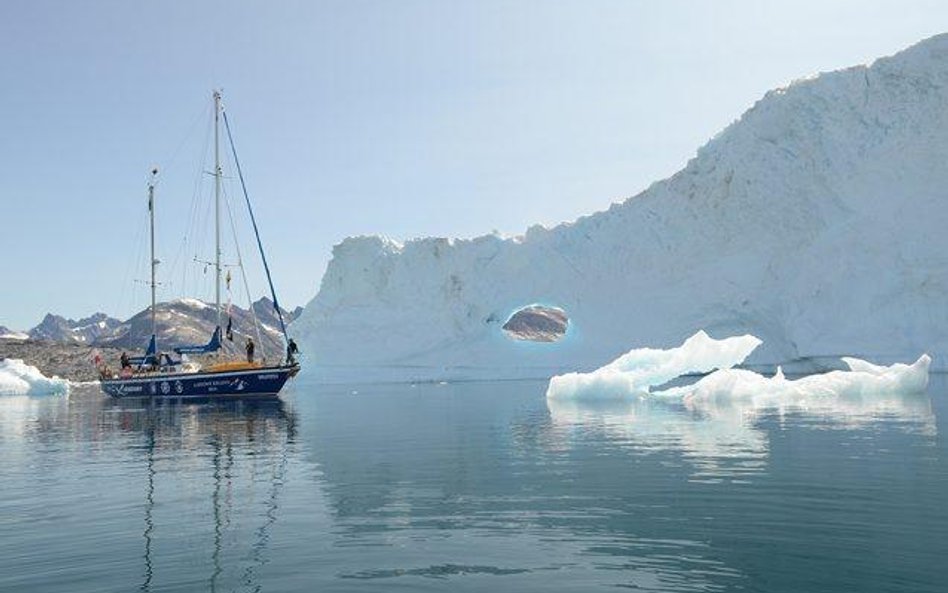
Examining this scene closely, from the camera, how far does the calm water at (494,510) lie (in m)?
7.48

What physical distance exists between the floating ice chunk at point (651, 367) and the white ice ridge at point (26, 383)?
5260 centimetres

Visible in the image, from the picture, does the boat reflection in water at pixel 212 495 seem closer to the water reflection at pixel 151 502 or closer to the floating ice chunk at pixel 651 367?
the water reflection at pixel 151 502

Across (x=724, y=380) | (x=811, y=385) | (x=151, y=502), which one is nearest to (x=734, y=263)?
(x=811, y=385)

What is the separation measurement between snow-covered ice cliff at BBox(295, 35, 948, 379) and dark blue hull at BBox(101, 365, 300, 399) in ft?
58.1

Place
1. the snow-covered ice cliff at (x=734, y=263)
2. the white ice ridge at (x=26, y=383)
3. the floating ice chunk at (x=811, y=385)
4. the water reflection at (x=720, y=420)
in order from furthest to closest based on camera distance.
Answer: the white ice ridge at (x=26, y=383) → the snow-covered ice cliff at (x=734, y=263) → the floating ice chunk at (x=811, y=385) → the water reflection at (x=720, y=420)

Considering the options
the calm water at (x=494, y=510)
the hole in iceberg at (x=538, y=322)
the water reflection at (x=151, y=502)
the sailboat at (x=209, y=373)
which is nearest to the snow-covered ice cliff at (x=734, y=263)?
the sailboat at (x=209, y=373)

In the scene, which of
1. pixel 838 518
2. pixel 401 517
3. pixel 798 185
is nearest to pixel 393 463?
pixel 401 517

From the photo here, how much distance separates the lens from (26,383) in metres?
71.2

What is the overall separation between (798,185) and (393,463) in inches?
1814

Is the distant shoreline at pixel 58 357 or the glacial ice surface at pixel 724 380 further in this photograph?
the distant shoreline at pixel 58 357

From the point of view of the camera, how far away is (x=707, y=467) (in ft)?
45.0

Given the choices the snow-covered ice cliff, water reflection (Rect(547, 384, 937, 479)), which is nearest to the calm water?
water reflection (Rect(547, 384, 937, 479))

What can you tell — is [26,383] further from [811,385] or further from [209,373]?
[811,385]

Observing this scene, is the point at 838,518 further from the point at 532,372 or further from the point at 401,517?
the point at 532,372
